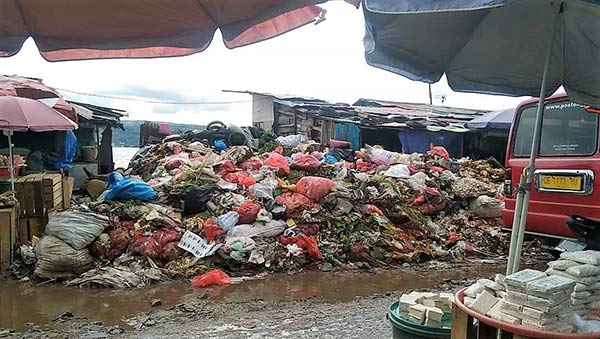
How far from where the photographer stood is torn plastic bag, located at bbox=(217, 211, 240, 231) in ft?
25.8

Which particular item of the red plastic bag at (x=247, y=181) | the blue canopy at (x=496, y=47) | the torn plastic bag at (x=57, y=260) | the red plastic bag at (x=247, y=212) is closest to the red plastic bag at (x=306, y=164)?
the red plastic bag at (x=247, y=181)

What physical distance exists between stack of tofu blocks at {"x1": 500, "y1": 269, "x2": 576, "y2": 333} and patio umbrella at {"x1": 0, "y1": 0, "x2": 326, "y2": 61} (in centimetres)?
162

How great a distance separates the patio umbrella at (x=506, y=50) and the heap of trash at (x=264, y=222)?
4506 mm

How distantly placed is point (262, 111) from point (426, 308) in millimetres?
20501

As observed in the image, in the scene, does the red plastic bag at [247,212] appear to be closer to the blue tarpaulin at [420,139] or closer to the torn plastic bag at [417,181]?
the torn plastic bag at [417,181]

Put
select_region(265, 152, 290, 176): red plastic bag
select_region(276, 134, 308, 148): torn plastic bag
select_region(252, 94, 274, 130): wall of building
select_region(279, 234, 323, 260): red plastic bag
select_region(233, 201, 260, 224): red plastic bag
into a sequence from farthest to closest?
select_region(252, 94, 274, 130): wall of building
select_region(276, 134, 308, 148): torn plastic bag
select_region(265, 152, 290, 176): red plastic bag
select_region(233, 201, 260, 224): red plastic bag
select_region(279, 234, 323, 260): red plastic bag

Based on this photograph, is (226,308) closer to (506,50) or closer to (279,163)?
(506,50)

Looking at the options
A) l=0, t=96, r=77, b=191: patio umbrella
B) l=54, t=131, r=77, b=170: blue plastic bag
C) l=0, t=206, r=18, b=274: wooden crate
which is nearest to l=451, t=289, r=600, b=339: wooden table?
l=0, t=206, r=18, b=274: wooden crate

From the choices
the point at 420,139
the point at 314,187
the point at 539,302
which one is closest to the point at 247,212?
the point at 314,187

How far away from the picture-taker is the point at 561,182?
16.8ft

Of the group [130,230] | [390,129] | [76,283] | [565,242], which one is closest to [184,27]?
[565,242]

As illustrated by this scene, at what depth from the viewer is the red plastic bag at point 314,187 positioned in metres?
8.79

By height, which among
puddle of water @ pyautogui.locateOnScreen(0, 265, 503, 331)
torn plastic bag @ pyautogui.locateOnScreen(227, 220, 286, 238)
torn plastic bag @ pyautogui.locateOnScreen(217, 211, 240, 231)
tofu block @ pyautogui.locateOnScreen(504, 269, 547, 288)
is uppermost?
tofu block @ pyautogui.locateOnScreen(504, 269, 547, 288)

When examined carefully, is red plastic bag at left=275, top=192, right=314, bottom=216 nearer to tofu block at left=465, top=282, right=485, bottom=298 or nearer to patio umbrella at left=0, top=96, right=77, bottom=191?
patio umbrella at left=0, top=96, right=77, bottom=191
